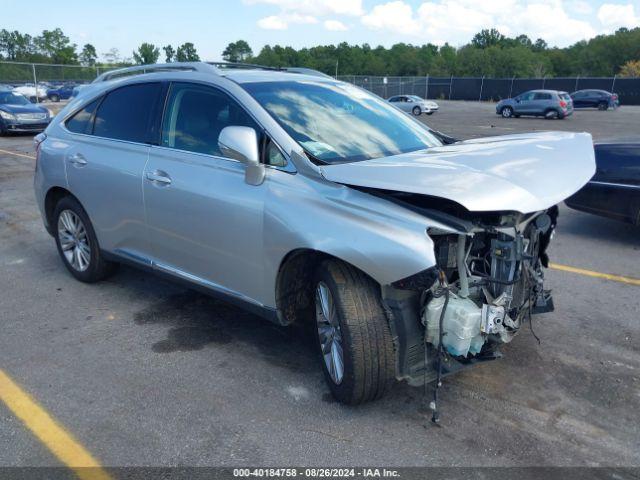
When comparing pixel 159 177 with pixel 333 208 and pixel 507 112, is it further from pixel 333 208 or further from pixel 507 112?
pixel 507 112

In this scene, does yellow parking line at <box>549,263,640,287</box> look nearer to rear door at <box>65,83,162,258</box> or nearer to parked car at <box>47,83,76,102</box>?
rear door at <box>65,83,162,258</box>

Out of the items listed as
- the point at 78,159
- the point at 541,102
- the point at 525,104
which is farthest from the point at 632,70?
the point at 78,159

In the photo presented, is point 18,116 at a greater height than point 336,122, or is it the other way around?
point 336,122

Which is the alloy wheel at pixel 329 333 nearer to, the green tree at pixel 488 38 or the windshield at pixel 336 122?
the windshield at pixel 336 122

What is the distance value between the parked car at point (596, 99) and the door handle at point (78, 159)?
138 ft

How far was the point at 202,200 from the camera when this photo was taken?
12.1 feet

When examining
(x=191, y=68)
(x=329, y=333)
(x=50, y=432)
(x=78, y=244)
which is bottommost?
(x=50, y=432)

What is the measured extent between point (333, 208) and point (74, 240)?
10.2 feet

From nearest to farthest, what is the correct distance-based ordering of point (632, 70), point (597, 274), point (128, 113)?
1. point (128, 113)
2. point (597, 274)
3. point (632, 70)

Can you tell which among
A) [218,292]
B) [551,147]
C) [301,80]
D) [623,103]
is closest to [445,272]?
[551,147]

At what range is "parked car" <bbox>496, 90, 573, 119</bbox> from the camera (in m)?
31.1

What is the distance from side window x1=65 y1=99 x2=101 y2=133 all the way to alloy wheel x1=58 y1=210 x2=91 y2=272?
2.40 ft

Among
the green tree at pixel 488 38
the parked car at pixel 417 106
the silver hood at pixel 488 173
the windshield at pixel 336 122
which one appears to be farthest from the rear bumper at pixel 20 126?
the green tree at pixel 488 38

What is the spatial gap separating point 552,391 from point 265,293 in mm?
1827
